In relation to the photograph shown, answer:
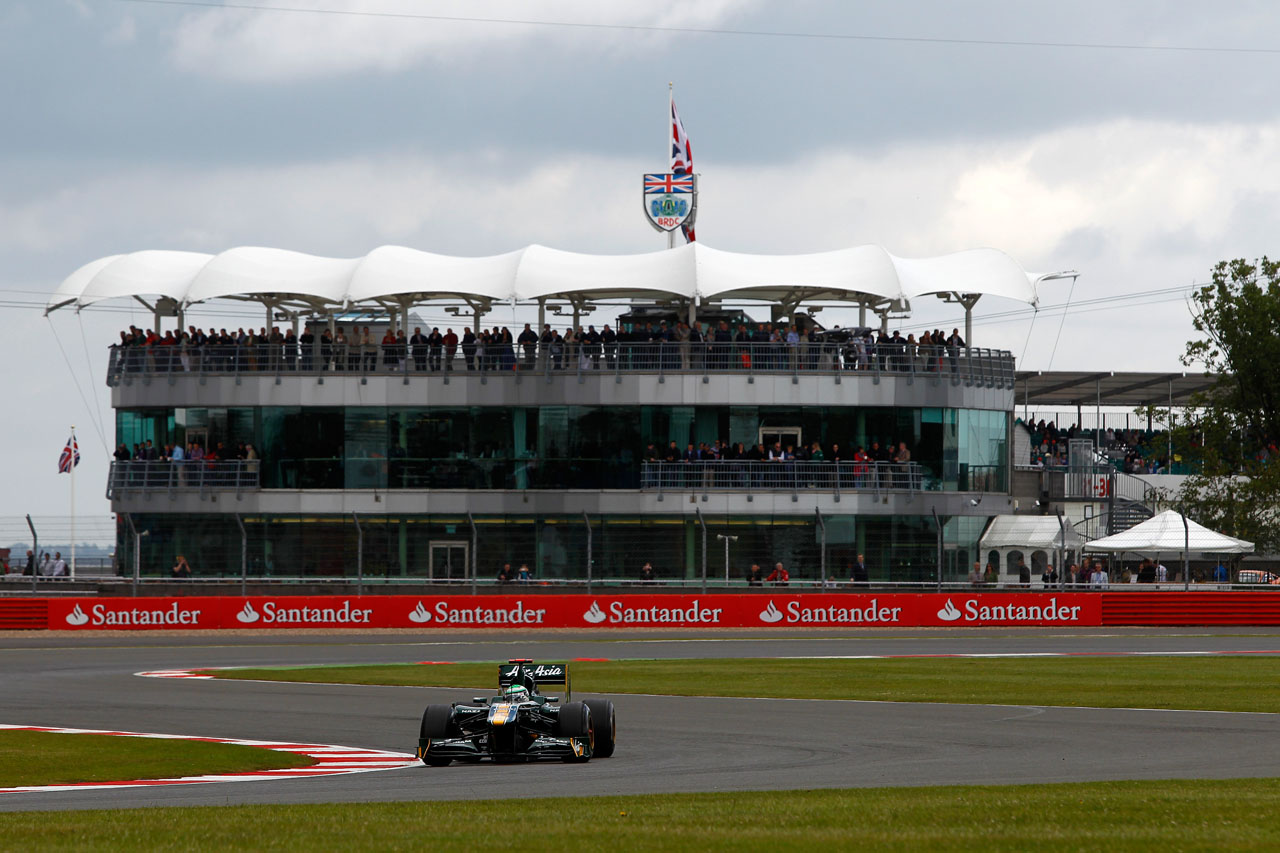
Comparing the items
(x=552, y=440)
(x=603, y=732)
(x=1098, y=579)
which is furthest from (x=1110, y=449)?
(x=603, y=732)

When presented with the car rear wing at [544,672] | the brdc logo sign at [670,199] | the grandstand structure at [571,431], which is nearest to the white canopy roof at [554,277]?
the grandstand structure at [571,431]

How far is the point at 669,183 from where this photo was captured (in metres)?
59.8

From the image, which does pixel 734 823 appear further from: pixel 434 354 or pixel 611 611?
pixel 434 354

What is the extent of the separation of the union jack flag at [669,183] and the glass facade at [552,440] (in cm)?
1037

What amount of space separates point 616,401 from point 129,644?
62.5 ft

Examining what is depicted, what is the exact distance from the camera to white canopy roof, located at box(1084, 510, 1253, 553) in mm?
44656

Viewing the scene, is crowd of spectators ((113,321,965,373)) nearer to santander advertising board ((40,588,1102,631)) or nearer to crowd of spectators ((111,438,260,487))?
crowd of spectators ((111,438,260,487))

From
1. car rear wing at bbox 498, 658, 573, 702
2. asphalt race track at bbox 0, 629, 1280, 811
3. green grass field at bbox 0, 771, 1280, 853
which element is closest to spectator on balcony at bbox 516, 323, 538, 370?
asphalt race track at bbox 0, 629, 1280, 811

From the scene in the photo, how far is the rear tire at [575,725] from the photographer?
16234mm

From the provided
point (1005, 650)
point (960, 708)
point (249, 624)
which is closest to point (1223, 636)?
point (1005, 650)

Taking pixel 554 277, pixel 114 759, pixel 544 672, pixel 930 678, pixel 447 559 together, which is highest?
pixel 554 277

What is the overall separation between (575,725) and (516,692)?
27.9 inches

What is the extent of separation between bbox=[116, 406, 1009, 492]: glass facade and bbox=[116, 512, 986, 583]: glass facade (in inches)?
52.0

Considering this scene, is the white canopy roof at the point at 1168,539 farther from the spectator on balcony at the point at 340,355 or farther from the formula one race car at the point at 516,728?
the formula one race car at the point at 516,728
